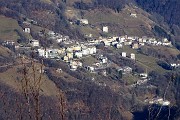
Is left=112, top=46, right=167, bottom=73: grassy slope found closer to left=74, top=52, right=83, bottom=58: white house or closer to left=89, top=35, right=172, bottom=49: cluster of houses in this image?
left=89, top=35, right=172, bottom=49: cluster of houses

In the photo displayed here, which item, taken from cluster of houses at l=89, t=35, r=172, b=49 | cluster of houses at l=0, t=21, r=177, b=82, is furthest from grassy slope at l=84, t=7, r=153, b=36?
cluster of houses at l=89, t=35, r=172, b=49

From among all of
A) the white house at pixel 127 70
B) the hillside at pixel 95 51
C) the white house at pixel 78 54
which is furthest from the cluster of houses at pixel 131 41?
the white house at pixel 127 70

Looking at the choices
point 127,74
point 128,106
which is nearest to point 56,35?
point 127,74

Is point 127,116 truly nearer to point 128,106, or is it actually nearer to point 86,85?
point 128,106

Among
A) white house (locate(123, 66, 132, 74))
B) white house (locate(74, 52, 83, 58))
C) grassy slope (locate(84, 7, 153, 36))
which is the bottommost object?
white house (locate(123, 66, 132, 74))

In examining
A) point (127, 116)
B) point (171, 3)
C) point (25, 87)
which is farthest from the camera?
point (171, 3)

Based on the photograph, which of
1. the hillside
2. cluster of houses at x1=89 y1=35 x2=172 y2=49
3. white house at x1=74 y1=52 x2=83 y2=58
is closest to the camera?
the hillside

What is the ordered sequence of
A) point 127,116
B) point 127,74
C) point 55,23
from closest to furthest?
point 127,116 < point 127,74 < point 55,23

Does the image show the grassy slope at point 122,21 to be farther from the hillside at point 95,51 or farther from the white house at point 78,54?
the white house at point 78,54

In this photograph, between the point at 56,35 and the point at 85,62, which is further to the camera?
the point at 56,35

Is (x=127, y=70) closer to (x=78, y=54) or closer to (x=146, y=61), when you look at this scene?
(x=146, y=61)

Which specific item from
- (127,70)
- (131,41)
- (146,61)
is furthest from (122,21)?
(127,70)
